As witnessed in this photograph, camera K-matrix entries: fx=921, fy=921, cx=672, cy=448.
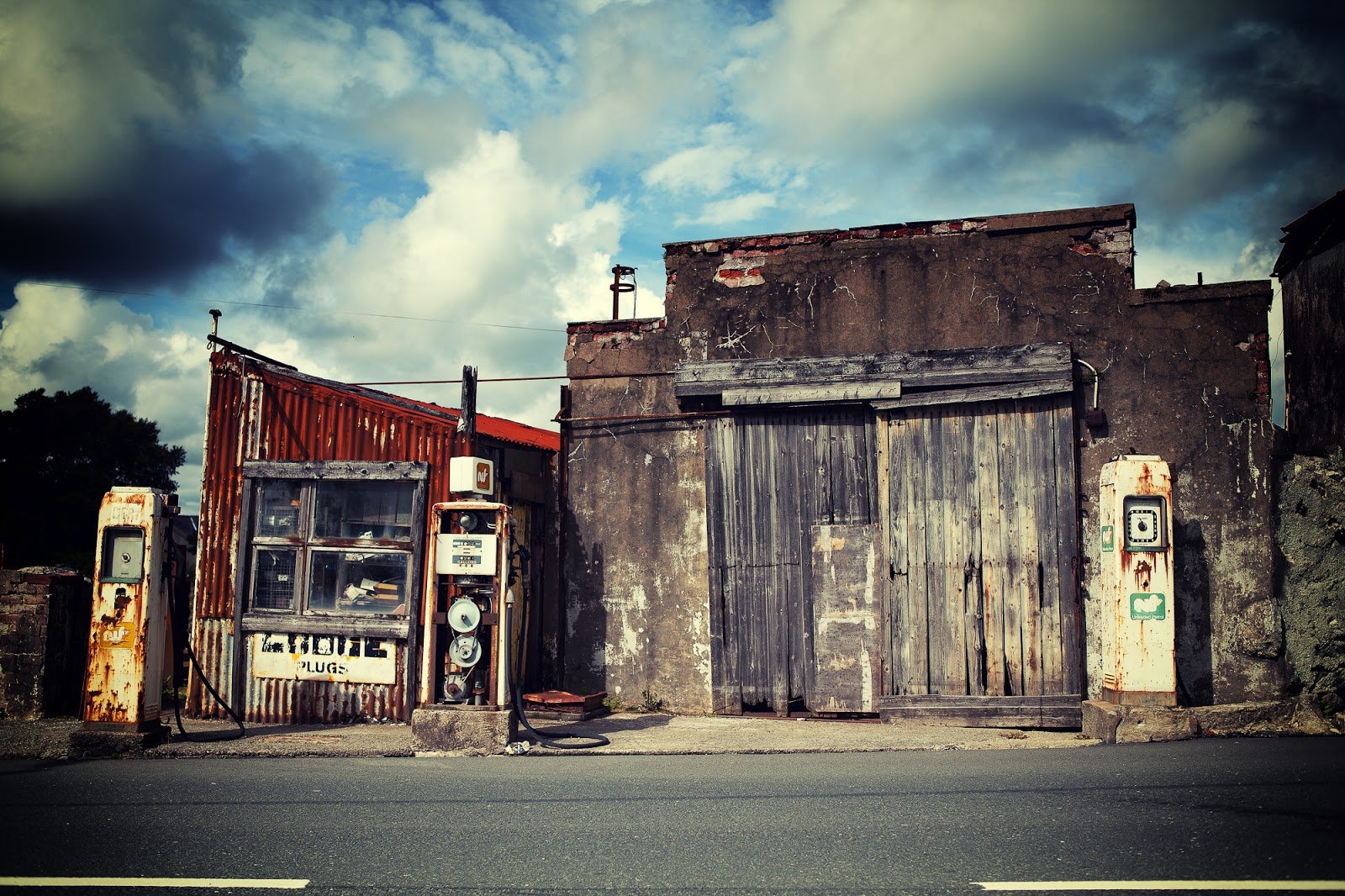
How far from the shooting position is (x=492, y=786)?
22.2 feet

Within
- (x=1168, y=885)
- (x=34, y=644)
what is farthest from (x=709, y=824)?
(x=34, y=644)

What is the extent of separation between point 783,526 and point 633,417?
2400 millimetres

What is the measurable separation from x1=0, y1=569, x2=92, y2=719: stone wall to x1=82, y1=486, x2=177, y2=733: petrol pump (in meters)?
2.38

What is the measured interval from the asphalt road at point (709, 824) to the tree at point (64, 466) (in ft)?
103

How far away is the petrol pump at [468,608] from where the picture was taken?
912 centimetres

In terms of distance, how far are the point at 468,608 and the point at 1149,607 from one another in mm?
6641

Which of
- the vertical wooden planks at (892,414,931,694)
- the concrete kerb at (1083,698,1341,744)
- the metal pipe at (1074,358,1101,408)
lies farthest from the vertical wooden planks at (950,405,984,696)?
the concrete kerb at (1083,698,1341,744)

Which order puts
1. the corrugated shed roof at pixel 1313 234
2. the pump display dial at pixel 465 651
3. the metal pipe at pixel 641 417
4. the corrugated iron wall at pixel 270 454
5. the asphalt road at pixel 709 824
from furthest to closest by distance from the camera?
the corrugated shed roof at pixel 1313 234 < the metal pipe at pixel 641 417 < the corrugated iron wall at pixel 270 454 < the pump display dial at pixel 465 651 < the asphalt road at pixel 709 824

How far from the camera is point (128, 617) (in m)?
9.14

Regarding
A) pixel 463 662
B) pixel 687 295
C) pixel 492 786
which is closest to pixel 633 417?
pixel 687 295

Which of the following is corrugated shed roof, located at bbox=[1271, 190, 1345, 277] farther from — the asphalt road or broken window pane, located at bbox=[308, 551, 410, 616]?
broken window pane, located at bbox=[308, 551, 410, 616]

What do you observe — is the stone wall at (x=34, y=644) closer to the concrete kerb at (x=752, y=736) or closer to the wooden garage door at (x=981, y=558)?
the concrete kerb at (x=752, y=736)

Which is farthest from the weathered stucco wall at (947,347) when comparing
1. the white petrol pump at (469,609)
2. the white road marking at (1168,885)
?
the white road marking at (1168,885)

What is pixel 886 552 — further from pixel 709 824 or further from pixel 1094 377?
pixel 709 824
